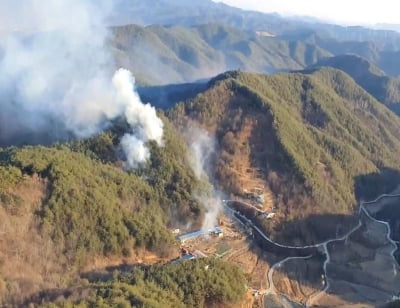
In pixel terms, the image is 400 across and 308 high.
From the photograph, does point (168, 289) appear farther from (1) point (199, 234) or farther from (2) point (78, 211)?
(1) point (199, 234)

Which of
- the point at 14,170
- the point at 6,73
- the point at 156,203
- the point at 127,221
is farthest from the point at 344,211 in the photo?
the point at 6,73

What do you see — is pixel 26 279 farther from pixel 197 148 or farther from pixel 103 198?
pixel 197 148

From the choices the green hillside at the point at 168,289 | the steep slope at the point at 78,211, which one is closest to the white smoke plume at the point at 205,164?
the steep slope at the point at 78,211

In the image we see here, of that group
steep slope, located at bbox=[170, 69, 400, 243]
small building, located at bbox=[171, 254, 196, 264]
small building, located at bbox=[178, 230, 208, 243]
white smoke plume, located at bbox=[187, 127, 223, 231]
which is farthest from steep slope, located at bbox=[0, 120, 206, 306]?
steep slope, located at bbox=[170, 69, 400, 243]

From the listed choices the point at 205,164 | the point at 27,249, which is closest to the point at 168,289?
the point at 27,249

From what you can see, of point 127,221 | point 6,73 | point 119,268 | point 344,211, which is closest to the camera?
point 119,268

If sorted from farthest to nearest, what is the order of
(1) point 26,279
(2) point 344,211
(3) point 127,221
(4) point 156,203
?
1. (2) point 344,211
2. (4) point 156,203
3. (3) point 127,221
4. (1) point 26,279

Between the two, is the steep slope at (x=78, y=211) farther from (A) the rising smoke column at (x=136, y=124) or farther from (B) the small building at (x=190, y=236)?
(B) the small building at (x=190, y=236)
